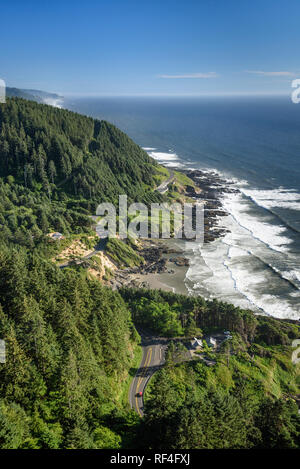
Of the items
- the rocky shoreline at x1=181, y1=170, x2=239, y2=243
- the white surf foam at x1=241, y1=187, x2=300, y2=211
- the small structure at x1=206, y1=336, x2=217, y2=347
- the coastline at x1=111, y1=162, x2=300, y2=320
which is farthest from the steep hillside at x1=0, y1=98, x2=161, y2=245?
the small structure at x1=206, y1=336, x2=217, y2=347

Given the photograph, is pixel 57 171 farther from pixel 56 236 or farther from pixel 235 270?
pixel 235 270

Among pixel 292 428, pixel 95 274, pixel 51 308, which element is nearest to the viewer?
pixel 292 428

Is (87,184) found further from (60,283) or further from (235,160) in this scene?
(235,160)

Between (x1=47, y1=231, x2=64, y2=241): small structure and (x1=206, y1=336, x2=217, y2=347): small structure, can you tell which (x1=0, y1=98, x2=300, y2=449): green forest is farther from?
(x1=206, y1=336, x2=217, y2=347): small structure

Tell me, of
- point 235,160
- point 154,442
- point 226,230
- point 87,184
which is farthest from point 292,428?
point 235,160

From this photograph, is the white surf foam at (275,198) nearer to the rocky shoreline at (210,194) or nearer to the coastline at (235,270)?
the rocky shoreline at (210,194)

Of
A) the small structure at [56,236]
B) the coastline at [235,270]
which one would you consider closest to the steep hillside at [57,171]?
the small structure at [56,236]

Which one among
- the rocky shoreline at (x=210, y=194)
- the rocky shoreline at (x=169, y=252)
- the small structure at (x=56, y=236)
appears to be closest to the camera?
the rocky shoreline at (x=169, y=252)

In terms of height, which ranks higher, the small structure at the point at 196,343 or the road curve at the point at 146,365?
the small structure at the point at 196,343
